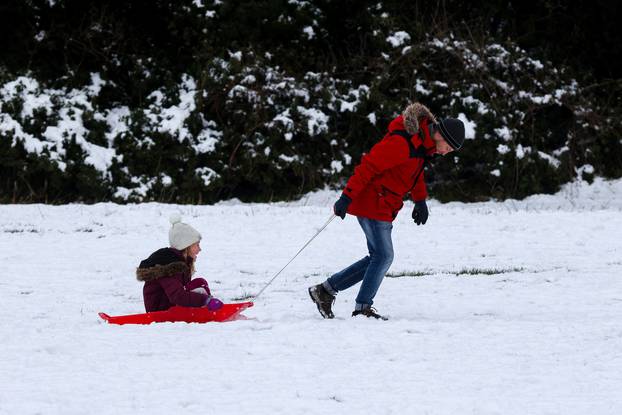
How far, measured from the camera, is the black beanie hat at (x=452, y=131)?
5.73 metres

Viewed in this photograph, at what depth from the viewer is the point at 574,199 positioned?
1487 cm

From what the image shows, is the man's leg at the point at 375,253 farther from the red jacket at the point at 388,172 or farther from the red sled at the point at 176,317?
the red sled at the point at 176,317

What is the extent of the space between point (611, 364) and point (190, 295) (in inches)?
107

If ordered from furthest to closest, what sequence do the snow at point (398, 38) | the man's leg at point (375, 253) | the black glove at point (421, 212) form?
the snow at point (398, 38), the black glove at point (421, 212), the man's leg at point (375, 253)

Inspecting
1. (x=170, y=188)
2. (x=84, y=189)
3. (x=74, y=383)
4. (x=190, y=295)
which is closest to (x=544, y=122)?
(x=170, y=188)

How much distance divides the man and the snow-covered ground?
329 millimetres

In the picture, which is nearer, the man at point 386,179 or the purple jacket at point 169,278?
the man at point 386,179

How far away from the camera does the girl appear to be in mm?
5832

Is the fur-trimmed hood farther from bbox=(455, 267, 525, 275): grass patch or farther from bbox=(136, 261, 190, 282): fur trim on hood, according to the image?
bbox=(455, 267, 525, 275): grass patch

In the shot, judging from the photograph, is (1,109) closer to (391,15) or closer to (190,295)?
(391,15)

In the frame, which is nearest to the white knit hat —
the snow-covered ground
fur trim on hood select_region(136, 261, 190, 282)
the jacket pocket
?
fur trim on hood select_region(136, 261, 190, 282)

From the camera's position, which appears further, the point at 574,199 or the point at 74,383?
the point at 574,199

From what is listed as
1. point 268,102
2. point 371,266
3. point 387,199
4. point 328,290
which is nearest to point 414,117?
point 387,199

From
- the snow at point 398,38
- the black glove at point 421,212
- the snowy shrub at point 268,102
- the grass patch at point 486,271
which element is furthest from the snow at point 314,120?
the black glove at point 421,212
